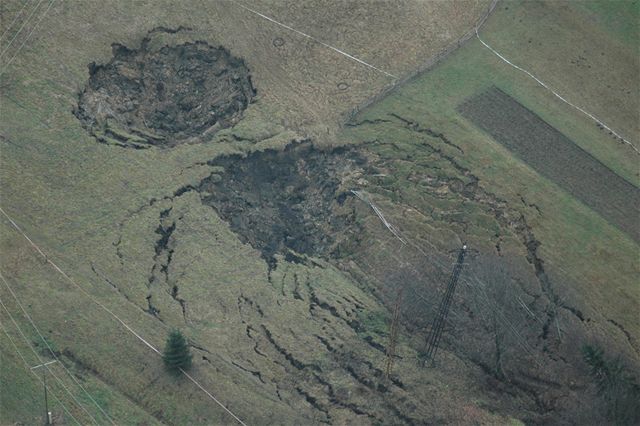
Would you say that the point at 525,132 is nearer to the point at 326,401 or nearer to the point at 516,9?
the point at 516,9

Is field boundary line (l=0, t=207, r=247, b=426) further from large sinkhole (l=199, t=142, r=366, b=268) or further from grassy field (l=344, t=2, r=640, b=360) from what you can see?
grassy field (l=344, t=2, r=640, b=360)

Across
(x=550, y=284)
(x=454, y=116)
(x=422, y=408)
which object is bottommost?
(x=422, y=408)

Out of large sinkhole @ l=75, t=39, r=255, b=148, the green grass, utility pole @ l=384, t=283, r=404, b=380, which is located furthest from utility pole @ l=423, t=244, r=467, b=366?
the green grass

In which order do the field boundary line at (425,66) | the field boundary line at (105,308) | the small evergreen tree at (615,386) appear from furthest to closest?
the field boundary line at (425,66) < the small evergreen tree at (615,386) < the field boundary line at (105,308)

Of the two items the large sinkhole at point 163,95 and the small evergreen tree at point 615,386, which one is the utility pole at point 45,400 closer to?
the large sinkhole at point 163,95

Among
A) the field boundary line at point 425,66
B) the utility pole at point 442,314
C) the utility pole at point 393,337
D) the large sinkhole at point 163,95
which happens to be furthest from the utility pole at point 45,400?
the field boundary line at point 425,66

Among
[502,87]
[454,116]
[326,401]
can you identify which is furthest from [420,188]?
[326,401]

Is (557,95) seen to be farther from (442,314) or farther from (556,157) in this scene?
(442,314)

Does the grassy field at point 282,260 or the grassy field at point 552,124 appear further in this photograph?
the grassy field at point 552,124
